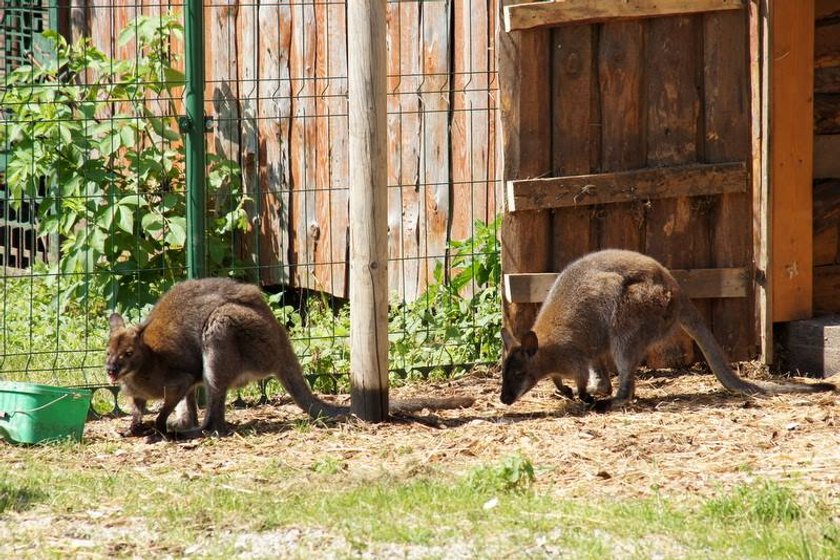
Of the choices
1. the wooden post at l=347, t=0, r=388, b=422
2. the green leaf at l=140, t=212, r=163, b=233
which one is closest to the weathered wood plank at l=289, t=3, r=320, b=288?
the green leaf at l=140, t=212, r=163, b=233

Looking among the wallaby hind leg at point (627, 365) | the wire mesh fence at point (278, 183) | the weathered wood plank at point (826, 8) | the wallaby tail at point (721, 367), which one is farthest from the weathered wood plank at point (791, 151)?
the wire mesh fence at point (278, 183)

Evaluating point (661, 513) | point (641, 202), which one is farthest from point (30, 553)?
point (641, 202)

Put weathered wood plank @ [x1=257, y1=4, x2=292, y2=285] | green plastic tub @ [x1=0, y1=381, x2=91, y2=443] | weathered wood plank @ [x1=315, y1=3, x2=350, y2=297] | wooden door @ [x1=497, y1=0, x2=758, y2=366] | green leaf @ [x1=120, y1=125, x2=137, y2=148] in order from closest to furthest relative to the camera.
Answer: green plastic tub @ [x1=0, y1=381, x2=91, y2=443]
wooden door @ [x1=497, y1=0, x2=758, y2=366]
green leaf @ [x1=120, y1=125, x2=137, y2=148]
weathered wood plank @ [x1=315, y1=3, x2=350, y2=297]
weathered wood plank @ [x1=257, y1=4, x2=292, y2=285]

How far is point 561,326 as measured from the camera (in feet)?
25.3

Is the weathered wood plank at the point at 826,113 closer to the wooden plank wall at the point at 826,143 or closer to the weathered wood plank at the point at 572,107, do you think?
the wooden plank wall at the point at 826,143

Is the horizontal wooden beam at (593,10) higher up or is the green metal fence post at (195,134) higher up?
the horizontal wooden beam at (593,10)

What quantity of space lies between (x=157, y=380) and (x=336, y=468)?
153cm

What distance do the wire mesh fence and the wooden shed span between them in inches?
33.4

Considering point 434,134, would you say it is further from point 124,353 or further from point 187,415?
point 124,353

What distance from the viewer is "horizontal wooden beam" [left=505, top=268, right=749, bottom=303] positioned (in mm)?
8031

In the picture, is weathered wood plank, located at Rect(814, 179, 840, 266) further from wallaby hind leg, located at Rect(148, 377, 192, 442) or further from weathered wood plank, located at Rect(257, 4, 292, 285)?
wallaby hind leg, located at Rect(148, 377, 192, 442)

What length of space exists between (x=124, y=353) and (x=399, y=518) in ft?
8.22

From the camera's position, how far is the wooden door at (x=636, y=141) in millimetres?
7898

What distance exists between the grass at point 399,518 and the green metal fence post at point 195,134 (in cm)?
203
